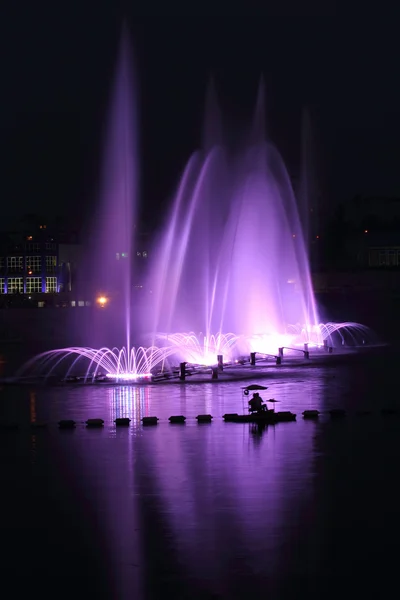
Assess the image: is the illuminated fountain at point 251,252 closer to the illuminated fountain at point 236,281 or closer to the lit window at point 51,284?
the illuminated fountain at point 236,281

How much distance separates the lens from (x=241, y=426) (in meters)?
19.1

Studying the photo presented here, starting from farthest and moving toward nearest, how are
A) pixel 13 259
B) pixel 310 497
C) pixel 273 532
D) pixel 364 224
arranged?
pixel 364 224 < pixel 13 259 < pixel 310 497 < pixel 273 532

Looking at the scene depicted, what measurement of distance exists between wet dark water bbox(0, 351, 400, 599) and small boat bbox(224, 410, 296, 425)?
314mm

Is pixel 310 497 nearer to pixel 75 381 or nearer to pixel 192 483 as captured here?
pixel 192 483

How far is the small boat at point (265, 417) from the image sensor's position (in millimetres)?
19172

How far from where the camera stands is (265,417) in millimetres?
19188

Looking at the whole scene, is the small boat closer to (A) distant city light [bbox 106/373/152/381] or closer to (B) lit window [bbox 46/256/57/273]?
(A) distant city light [bbox 106/373/152/381]

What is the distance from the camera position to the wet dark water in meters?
9.17

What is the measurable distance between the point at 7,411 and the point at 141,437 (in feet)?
16.9

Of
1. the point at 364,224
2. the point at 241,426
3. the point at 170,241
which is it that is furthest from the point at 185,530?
the point at 364,224

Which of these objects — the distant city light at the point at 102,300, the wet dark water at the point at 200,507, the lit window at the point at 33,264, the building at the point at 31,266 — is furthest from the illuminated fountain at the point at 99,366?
the lit window at the point at 33,264

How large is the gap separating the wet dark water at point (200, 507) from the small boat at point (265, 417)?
31 centimetres

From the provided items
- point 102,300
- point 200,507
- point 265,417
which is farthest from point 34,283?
point 200,507

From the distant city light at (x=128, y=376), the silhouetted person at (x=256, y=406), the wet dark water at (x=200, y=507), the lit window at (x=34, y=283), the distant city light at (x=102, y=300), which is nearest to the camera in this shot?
the wet dark water at (x=200, y=507)
